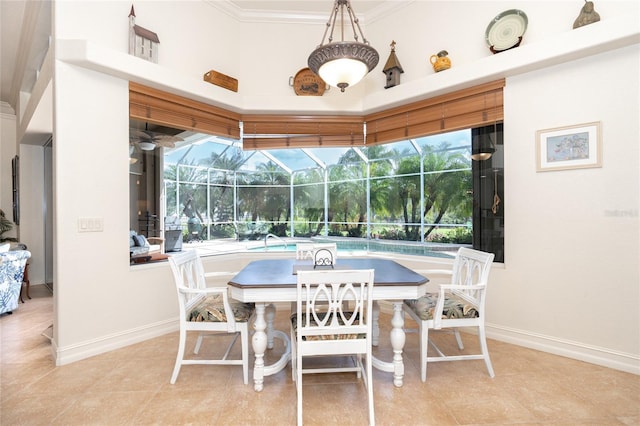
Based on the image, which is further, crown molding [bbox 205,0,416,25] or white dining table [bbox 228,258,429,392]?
crown molding [bbox 205,0,416,25]

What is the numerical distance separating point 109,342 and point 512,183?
3872 millimetres

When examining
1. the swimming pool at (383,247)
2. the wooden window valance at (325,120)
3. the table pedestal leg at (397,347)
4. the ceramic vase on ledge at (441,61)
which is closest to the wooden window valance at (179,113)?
the wooden window valance at (325,120)

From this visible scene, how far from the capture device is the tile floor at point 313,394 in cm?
184

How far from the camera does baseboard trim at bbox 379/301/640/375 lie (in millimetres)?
2385

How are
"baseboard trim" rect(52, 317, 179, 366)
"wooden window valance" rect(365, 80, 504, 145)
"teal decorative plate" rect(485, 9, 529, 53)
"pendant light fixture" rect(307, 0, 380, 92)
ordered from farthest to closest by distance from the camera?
1. "wooden window valance" rect(365, 80, 504, 145)
2. "teal decorative plate" rect(485, 9, 529, 53)
3. "baseboard trim" rect(52, 317, 179, 366)
4. "pendant light fixture" rect(307, 0, 380, 92)

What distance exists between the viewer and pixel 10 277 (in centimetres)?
365

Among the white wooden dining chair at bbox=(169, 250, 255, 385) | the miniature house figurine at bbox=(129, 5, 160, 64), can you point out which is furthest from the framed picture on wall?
the white wooden dining chair at bbox=(169, 250, 255, 385)

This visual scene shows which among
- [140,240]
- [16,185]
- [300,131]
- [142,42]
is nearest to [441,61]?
[300,131]

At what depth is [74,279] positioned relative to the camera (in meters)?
2.59

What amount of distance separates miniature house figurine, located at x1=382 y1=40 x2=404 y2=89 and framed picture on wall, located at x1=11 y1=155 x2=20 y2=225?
590 centimetres

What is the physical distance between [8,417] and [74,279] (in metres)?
1.00

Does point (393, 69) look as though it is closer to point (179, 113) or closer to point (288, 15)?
point (288, 15)

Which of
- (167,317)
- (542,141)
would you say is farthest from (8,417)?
(542,141)

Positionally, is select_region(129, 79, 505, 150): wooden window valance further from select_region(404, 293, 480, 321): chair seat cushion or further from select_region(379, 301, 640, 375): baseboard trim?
select_region(379, 301, 640, 375): baseboard trim
